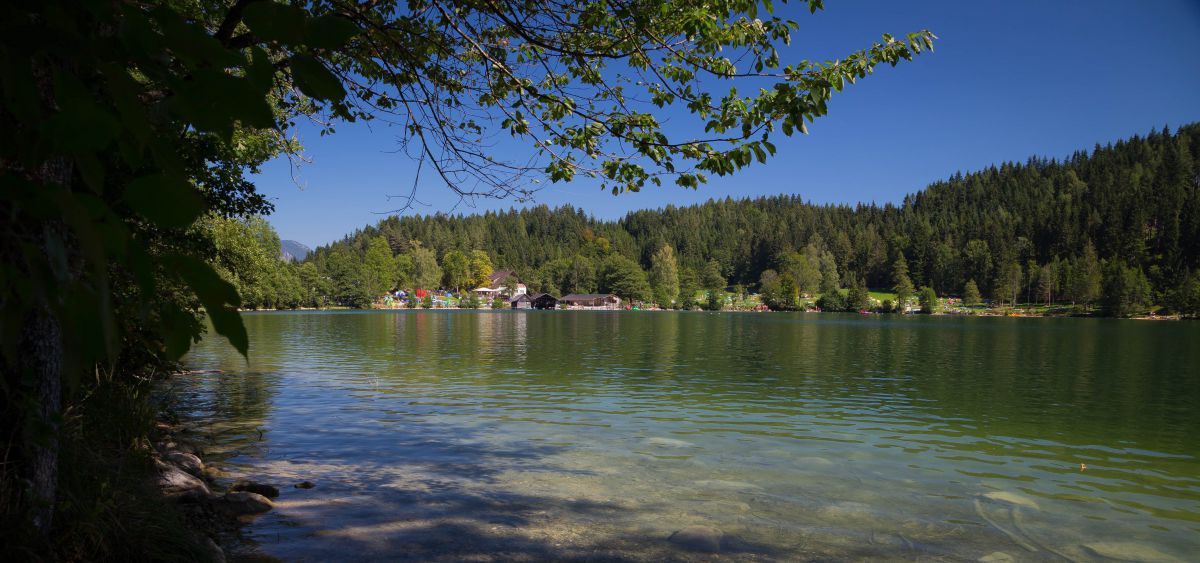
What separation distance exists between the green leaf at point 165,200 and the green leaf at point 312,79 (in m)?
0.31

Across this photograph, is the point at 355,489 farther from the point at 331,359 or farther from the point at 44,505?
Answer: the point at 331,359

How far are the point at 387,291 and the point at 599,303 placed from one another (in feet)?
212

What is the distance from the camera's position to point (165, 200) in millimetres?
1189

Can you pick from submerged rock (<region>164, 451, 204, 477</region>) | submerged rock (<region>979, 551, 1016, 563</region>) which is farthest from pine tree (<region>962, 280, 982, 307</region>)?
submerged rock (<region>164, 451, 204, 477</region>)

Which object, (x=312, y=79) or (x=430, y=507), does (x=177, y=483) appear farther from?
(x=312, y=79)

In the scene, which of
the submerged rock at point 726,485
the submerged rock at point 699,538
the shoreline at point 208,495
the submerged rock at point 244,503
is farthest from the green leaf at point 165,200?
the submerged rock at point 726,485

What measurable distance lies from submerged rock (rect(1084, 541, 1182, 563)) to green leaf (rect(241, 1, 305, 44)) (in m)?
11.6

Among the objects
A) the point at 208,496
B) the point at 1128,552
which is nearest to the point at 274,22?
the point at 208,496

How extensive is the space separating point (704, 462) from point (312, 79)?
12802 millimetres

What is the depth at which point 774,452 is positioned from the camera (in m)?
14.4

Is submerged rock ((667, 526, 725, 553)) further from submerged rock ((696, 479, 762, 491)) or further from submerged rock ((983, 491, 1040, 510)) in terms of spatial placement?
submerged rock ((983, 491, 1040, 510))

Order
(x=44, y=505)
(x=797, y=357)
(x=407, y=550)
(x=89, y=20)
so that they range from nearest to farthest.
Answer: (x=89, y=20) < (x=44, y=505) < (x=407, y=550) < (x=797, y=357)

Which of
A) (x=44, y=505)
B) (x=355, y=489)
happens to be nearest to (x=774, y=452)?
(x=355, y=489)

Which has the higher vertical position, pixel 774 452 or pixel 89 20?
pixel 89 20
